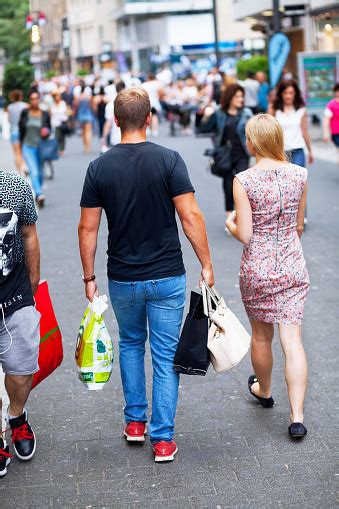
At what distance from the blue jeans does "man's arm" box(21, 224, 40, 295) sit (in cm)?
40

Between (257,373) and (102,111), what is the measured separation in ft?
69.8

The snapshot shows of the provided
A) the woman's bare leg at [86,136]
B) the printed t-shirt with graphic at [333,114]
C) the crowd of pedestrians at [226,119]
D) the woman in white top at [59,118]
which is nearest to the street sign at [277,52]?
the crowd of pedestrians at [226,119]

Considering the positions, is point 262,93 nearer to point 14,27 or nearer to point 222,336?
point 222,336

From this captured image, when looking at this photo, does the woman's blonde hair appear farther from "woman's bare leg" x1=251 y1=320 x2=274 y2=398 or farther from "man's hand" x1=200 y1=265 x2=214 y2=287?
"woman's bare leg" x1=251 y1=320 x2=274 y2=398

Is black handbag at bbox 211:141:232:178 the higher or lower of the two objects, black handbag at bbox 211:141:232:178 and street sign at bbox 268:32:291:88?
the lower

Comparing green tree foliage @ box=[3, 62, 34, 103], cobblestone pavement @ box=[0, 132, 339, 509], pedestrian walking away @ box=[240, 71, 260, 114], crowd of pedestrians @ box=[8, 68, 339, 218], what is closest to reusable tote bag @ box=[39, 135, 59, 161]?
crowd of pedestrians @ box=[8, 68, 339, 218]

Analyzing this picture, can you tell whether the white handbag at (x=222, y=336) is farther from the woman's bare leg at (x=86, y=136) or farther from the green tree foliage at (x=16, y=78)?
the green tree foliage at (x=16, y=78)

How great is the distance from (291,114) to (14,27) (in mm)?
56069

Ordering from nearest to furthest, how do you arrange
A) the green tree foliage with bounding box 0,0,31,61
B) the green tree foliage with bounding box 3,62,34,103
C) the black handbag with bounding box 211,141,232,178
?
the black handbag with bounding box 211,141,232,178 < the green tree foliage with bounding box 3,62,34,103 < the green tree foliage with bounding box 0,0,31,61

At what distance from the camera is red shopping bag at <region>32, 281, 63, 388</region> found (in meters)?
5.35

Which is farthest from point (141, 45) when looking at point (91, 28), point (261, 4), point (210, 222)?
point (210, 222)

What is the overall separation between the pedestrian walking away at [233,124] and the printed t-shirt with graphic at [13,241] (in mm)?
6888

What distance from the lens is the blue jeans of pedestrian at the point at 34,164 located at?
16056 millimetres

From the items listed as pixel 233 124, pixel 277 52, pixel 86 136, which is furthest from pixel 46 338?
pixel 86 136
